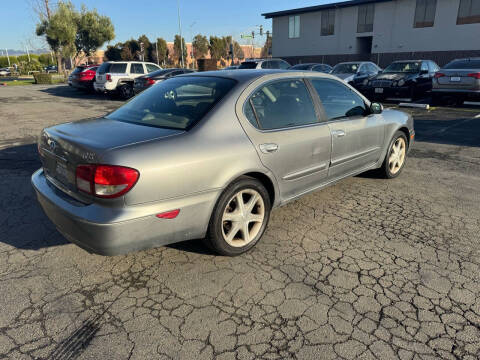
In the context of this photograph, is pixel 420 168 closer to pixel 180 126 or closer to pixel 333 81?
pixel 333 81

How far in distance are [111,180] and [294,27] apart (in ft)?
135

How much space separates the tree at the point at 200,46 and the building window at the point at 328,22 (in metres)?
33.2

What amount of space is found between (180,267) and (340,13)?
126 ft

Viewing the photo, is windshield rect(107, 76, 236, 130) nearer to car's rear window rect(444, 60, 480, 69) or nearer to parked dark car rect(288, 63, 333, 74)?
car's rear window rect(444, 60, 480, 69)

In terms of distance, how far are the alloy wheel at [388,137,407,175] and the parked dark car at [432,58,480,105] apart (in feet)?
26.6

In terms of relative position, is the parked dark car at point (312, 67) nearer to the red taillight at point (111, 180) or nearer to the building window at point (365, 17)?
the red taillight at point (111, 180)

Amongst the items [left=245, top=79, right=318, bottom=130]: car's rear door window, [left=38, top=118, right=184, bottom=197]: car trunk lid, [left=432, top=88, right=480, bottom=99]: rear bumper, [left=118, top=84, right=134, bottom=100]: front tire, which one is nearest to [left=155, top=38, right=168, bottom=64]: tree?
[left=118, top=84, right=134, bottom=100]: front tire

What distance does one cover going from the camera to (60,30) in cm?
3669

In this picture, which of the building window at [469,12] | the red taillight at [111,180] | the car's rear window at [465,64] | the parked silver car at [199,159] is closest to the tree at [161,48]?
the building window at [469,12]

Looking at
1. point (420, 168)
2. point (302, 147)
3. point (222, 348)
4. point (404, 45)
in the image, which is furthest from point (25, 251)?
point (404, 45)

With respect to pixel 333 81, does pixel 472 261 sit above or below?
below

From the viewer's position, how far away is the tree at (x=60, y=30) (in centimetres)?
3669

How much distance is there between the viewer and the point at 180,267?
2.89 metres

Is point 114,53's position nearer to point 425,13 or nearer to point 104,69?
point 104,69
